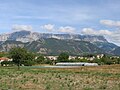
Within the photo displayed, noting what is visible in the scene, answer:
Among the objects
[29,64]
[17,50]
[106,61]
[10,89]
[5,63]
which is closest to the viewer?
[10,89]

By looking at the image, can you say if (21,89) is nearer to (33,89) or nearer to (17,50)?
(33,89)

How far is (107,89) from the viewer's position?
90.0ft

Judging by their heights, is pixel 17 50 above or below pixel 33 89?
above

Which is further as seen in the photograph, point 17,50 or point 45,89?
point 17,50

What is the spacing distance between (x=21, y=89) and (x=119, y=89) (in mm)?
9083

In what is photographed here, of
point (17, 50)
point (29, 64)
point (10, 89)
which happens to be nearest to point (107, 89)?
point (10, 89)

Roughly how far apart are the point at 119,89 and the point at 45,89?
22.6 feet

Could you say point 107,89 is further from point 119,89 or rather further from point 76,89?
point 76,89

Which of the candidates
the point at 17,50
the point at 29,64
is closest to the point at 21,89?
the point at 17,50

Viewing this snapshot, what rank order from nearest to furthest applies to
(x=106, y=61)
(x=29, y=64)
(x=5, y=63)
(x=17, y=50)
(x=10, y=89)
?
(x=10, y=89)
(x=17, y=50)
(x=29, y=64)
(x=5, y=63)
(x=106, y=61)

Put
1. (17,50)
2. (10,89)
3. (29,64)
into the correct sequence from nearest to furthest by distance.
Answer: (10,89), (17,50), (29,64)

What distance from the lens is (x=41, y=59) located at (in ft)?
641

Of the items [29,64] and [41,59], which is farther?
[41,59]

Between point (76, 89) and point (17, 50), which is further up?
point (17, 50)
